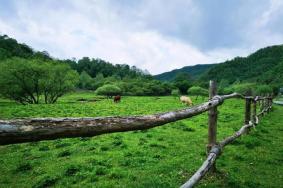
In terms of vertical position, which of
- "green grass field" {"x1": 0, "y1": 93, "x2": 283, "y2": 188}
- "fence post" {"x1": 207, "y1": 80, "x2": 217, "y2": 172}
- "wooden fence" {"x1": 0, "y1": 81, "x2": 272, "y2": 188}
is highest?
"wooden fence" {"x1": 0, "y1": 81, "x2": 272, "y2": 188}

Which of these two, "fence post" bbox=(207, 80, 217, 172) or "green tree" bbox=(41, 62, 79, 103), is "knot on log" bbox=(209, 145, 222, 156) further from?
"green tree" bbox=(41, 62, 79, 103)

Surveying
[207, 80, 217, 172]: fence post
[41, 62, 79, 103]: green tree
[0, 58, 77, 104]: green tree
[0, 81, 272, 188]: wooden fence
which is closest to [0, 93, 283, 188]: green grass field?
[207, 80, 217, 172]: fence post

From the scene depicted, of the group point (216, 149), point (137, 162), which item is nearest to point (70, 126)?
point (216, 149)

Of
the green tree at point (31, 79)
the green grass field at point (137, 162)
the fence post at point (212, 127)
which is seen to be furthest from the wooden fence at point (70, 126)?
the green tree at point (31, 79)

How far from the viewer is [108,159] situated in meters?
8.06

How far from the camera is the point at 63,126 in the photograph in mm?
2922

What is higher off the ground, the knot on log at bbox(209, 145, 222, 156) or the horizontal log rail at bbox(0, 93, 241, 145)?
the horizontal log rail at bbox(0, 93, 241, 145)

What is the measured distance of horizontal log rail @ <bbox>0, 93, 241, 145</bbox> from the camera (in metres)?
2.49

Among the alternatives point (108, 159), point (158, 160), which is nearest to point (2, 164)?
point (108, 159)

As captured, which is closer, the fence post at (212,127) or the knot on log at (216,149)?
the knot on log at (216,149)

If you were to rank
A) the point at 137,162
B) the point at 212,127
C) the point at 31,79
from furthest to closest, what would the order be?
1. the point at 31,79
2. the point at 137,162
3. the point at 212,127

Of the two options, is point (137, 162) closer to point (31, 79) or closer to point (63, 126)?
point (63, 126)

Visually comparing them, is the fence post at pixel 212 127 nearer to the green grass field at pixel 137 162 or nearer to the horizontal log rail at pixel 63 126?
the green grass field at pixel 137 162

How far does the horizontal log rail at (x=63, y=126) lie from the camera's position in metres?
2.49
